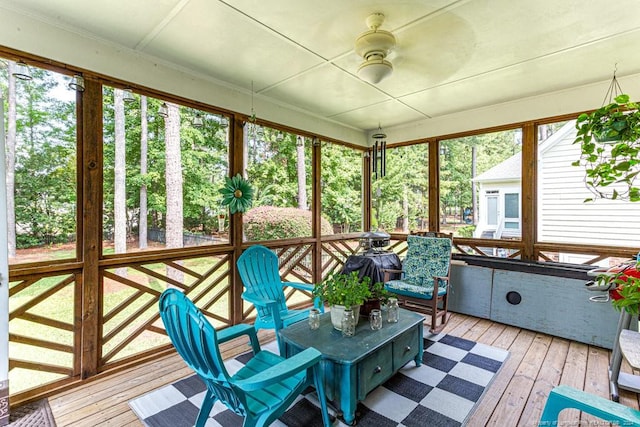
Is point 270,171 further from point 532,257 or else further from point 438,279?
point 532,257

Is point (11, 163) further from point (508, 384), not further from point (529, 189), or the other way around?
point (529, 189)

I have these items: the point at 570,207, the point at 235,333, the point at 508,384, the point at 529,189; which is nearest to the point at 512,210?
the point at 529,189

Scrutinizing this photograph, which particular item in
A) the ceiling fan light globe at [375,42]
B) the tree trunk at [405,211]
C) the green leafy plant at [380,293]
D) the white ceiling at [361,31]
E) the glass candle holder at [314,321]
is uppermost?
the white ceiling at [361,31]

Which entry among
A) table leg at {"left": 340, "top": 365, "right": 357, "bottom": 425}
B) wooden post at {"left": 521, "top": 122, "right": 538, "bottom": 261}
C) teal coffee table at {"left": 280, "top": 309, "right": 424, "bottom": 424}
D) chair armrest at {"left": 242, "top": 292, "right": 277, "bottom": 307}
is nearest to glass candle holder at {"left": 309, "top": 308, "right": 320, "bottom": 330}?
teal coffee table at {"left": 280, "top": 309, "right": 424, "bottom": 424}

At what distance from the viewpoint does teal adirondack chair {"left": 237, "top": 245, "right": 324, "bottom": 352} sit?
283 cm

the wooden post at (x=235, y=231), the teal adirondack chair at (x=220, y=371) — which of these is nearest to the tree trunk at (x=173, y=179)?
the wooden post at (x=235, y=231)

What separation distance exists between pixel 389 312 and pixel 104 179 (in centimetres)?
269

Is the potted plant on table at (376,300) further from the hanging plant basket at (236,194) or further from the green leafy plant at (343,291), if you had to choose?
the hanging plant basket at (236,194)

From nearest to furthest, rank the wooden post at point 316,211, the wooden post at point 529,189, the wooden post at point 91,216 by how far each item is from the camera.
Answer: the wooden post at point 91,216, the wooden post at point 529,189, the wooden post at point 316,211

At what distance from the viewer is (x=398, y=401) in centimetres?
214

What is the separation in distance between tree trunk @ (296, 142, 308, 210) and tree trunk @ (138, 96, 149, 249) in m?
2.04

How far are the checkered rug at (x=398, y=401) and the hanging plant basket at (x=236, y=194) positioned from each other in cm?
161

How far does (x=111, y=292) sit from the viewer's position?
8.72 feet

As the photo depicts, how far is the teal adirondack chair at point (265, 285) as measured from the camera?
2.83m
